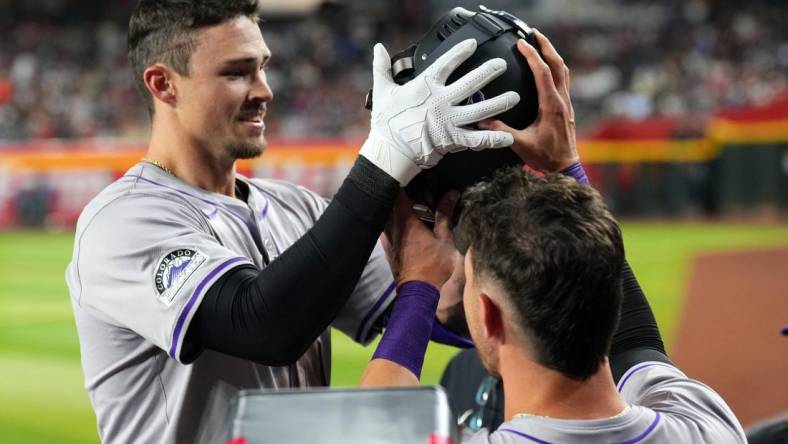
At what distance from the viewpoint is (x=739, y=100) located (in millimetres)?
18656

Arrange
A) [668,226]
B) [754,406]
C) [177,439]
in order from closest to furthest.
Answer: [177,439] < [754,406] < [668,226]

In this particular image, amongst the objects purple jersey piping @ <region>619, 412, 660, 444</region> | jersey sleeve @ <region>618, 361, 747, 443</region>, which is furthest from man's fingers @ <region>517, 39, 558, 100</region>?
purple jersey piping @ <region>619, 412, 660, 444</region>

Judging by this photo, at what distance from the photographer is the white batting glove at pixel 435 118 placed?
2.12 metres

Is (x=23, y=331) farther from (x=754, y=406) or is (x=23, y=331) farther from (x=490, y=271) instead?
(x=490, y=271)

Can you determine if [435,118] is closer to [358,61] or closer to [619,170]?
[619,170]

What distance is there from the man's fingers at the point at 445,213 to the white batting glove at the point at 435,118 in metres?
0.22

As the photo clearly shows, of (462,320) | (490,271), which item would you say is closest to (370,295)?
(462,320)

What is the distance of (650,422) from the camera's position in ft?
5.98

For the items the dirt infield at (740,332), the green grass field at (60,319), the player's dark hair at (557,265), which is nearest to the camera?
the player's dark hair at (557,265)

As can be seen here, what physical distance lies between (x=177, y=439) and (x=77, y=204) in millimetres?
17056

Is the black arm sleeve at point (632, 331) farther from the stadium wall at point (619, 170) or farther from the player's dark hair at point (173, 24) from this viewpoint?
the stadium wall at point (619, 170)

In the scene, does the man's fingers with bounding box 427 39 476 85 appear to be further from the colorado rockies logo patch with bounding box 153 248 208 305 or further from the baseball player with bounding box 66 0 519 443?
the colorado rockies logo patch with bounding box 153 248 208 305

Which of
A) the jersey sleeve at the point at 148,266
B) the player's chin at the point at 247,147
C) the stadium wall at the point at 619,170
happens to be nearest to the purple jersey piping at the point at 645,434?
the jersey sleeve at the point at 148,266

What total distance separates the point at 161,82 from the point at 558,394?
1.45 m
